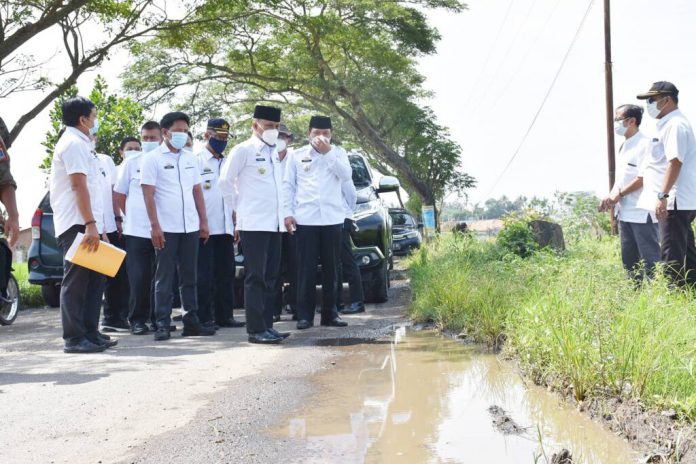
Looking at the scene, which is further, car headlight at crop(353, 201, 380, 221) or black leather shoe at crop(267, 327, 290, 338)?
car headlight at crop(353, 201, 380, 221)

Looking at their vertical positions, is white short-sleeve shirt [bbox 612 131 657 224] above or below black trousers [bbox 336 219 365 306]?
above

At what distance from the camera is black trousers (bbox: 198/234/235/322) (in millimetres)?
8758

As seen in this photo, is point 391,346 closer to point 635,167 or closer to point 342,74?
point 635,167

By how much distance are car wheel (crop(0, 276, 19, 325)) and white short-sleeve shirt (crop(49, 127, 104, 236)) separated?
341 cm

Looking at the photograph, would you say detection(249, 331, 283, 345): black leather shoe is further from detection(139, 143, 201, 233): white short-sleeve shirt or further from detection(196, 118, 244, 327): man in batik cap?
detection(196, 118, 244, 327): man in batik cap

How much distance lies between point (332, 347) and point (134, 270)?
255 centimetres

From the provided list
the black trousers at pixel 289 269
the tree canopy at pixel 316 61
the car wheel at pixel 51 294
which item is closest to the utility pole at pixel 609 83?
the tree canopy at pixel 316 61

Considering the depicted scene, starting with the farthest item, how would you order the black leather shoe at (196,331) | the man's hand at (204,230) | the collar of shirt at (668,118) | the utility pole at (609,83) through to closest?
1. the utility pole at (609,83)
2. the man's hand at (204,230)
3. the black leather shoe at (196,331)
4. the collar of shirt at (668,118)

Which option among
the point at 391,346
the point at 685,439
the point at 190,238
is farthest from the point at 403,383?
the point at 190,238

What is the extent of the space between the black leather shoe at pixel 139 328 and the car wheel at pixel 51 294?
16.1ft

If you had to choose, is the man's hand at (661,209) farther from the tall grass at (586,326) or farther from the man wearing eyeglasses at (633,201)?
the tall grass at (586,326)

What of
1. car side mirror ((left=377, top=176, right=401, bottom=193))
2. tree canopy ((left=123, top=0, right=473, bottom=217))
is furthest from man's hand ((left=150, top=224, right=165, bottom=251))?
tree canopy ((left=123, top=0, right=473, bottom=217))

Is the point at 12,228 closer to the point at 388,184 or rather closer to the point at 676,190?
the point at 676,190

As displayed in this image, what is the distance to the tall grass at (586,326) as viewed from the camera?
434cm
